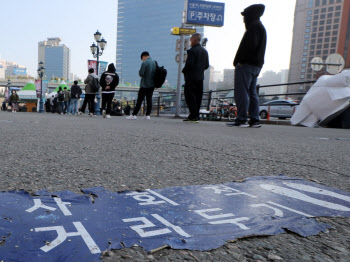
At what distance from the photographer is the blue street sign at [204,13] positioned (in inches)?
385

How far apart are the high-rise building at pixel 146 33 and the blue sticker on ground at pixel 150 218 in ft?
509

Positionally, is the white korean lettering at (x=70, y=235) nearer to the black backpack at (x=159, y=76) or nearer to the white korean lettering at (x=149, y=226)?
the white korean lettering at (x=149, y=226)

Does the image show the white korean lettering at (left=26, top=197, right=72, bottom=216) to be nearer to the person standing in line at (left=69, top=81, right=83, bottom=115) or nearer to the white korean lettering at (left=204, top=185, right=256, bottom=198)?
the white korean lettering at (left=204, top=185, right=256, bottom=198)

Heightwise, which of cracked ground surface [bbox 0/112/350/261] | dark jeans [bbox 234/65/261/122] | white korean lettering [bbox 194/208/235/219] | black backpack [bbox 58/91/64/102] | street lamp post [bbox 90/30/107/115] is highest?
street lamp post [bbox 90/30/107/115]

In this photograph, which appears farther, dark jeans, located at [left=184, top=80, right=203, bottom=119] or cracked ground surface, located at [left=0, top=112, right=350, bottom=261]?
dark jeans, located at [left=184, top=80, right=203, bottom=119]

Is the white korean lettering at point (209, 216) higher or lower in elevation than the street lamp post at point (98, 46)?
lower

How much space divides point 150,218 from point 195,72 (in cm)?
581

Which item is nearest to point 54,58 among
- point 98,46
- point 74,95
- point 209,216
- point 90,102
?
point 98,46

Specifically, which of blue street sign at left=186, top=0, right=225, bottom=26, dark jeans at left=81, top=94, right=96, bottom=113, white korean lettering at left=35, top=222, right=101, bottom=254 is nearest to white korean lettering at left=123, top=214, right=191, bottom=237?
white korean lettering at left=35, top=222, right=101, bottom=254

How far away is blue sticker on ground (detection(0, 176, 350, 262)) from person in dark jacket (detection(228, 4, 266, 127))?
4034 mm

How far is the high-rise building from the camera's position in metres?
156

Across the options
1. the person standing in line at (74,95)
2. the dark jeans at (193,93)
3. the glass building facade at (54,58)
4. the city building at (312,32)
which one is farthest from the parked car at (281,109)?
the glass building facade at (54,58)

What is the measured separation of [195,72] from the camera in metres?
6.36

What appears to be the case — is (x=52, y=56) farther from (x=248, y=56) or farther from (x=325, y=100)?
(x=248, y=56)
